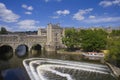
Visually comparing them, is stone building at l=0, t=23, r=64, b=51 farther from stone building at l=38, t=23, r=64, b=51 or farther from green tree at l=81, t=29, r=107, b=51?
green tree at l=81, t=29, r=107, b=51

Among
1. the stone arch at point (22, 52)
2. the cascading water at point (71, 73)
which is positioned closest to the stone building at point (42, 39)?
the stone arch at point (22, 52)

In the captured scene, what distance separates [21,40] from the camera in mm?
82500

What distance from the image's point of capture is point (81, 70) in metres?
43.2

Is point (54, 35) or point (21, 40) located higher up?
point (54, 35)

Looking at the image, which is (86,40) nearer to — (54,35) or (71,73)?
(54,35)

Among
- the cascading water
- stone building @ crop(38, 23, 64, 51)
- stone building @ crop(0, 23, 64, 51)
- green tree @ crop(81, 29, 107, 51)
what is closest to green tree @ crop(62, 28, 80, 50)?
green tree @ crop(81, 29, 107, 51)

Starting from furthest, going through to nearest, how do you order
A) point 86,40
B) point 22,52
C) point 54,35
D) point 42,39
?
point 54,35
point 42,39
point 22,52
point 86,40

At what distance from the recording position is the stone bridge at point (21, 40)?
254 ft

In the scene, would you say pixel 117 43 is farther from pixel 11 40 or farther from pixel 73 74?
pixel 11 40

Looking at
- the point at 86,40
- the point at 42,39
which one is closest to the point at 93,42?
the point at 86,40

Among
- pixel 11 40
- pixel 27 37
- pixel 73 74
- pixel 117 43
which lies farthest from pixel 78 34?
pixel 73 74

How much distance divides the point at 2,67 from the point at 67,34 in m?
37.3

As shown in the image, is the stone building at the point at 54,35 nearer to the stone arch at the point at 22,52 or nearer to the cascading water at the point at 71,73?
the stone arch at the point at 22,52

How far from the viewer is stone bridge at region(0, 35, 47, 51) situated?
7753 centimetres
